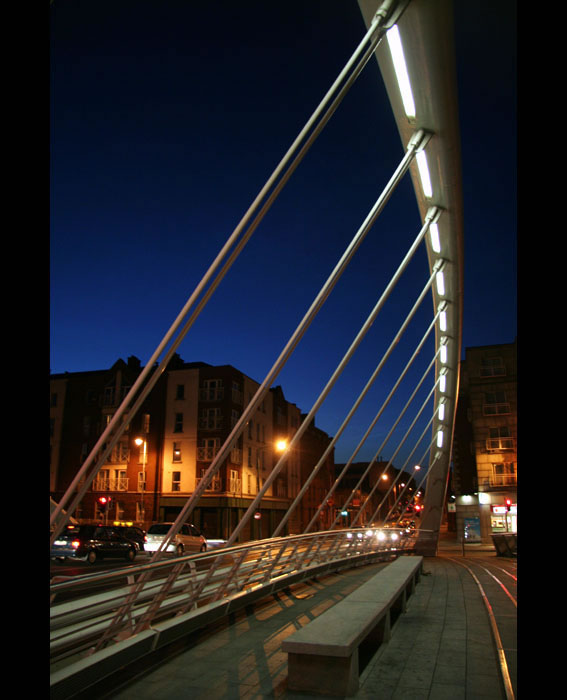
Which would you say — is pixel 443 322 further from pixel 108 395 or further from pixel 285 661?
pixel 108 395

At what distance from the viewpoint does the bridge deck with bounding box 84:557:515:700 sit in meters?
4.91

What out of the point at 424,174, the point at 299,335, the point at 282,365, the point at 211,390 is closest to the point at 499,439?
the point at 211,390

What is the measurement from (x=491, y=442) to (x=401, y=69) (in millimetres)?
39255

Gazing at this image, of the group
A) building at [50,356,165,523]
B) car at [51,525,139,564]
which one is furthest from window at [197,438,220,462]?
car at [51,525,139,564]

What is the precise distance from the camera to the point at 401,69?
28.9 feet

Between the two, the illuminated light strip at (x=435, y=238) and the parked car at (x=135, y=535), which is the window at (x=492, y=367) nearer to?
the parked car at (x=135, y=535)

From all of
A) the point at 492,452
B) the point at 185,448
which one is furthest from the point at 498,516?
the point at 185,448

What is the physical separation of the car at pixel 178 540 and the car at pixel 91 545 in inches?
60.1

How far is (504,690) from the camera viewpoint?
190 inches

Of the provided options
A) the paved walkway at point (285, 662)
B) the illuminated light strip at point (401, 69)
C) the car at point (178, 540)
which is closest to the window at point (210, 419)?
the car at point (178, 540)

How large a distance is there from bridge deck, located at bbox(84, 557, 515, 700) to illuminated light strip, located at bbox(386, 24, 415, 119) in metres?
7.53

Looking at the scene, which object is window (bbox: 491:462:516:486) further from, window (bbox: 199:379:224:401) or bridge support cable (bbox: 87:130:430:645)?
bridge support cable (bbox: 87:130:430:645)

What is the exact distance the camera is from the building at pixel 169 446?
1601 inches

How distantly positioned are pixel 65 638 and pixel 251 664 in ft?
5.87
